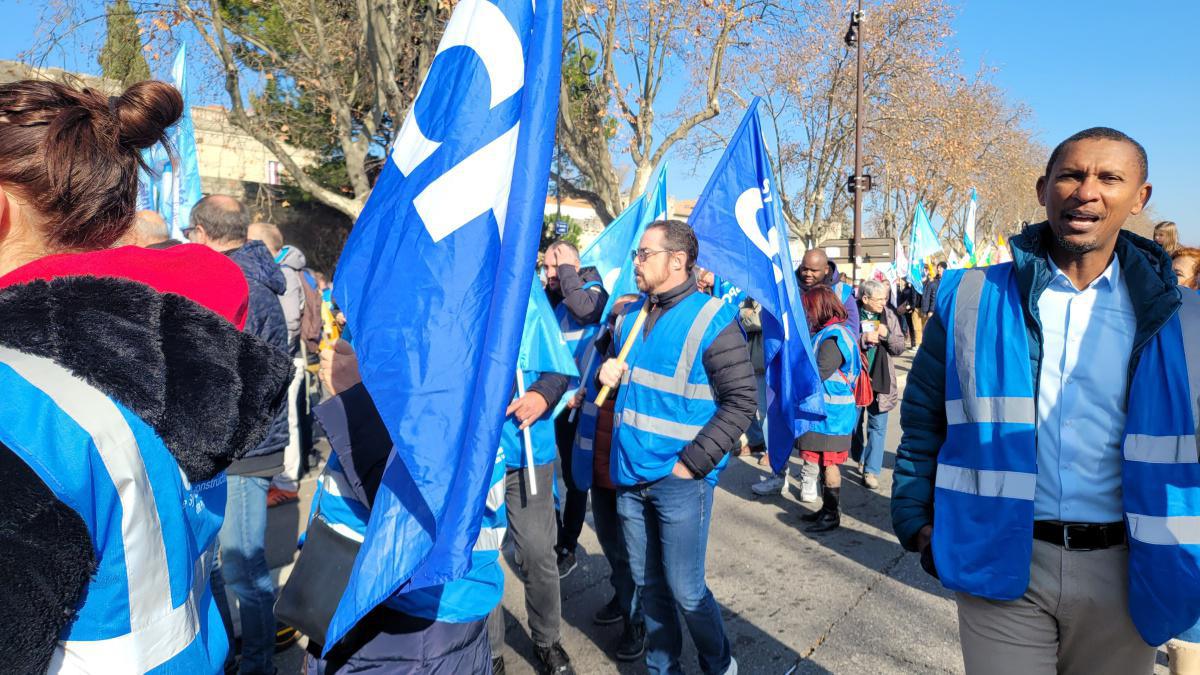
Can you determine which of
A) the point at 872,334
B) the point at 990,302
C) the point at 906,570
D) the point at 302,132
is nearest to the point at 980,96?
the point at 302,132

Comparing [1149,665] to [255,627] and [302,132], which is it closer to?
[255,627]

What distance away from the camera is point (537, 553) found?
326 cm

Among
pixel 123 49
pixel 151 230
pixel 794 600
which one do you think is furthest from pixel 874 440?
pixel 123 49

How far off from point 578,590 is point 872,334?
10.8ft

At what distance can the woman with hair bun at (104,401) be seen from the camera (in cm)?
86

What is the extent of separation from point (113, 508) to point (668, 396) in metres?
2.18

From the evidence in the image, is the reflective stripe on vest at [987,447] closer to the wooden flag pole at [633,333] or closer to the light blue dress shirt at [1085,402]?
the light blue dress shirt at [1085,402]

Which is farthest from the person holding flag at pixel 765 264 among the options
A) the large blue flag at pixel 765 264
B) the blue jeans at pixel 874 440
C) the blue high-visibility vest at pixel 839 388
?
the blue jeans at pixel 874 440

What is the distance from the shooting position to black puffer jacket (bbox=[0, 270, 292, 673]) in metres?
0.84

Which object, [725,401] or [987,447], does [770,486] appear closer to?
[725,401]

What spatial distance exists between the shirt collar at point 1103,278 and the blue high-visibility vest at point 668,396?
48.7 inches

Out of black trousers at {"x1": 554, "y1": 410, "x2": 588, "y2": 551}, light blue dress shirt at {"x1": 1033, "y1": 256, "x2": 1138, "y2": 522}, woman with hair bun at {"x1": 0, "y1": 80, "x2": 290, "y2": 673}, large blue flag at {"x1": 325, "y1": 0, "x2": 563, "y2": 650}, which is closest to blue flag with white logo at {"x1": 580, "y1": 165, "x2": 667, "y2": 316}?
black trousers at {"x1": 554, "y1": 410, "x2": 588, "y2": 551}

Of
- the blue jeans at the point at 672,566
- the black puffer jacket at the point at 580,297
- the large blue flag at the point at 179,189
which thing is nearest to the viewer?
the blue jeans at the point at 672,566

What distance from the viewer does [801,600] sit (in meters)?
4.14
